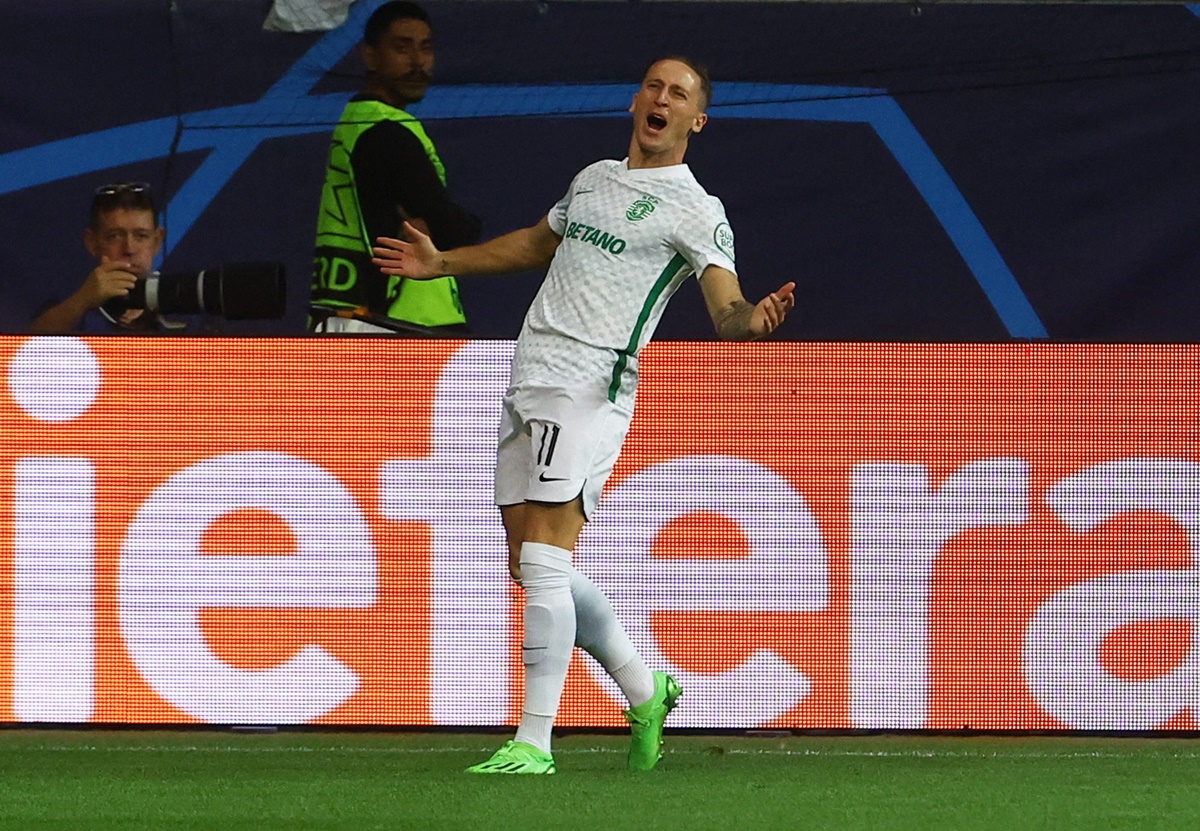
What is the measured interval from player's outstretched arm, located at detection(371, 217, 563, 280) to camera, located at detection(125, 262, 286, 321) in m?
1.12

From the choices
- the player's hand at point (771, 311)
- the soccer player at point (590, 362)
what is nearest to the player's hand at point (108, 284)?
the soccer player at point (590, 362)

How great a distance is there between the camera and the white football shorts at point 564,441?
4984 millimetres

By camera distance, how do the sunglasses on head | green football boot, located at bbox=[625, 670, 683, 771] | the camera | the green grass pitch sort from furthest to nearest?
1. the sunglasses on head
2. the camera
3. green football boot, located at bbox=[625, 670, 683, 771]
4. the green grass pitch

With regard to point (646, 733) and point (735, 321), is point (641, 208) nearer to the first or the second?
point (735, 321)

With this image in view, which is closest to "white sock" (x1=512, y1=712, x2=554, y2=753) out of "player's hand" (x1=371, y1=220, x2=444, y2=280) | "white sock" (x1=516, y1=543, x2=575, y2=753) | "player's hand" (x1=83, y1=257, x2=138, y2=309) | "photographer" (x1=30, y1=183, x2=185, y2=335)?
"white sock" (x1=516, y1=543, x2=575, y2=753)

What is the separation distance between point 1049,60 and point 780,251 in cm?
115

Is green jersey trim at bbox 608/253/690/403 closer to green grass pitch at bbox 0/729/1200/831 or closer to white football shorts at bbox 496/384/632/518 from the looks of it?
white football shorts at bbox 496/384/632/518

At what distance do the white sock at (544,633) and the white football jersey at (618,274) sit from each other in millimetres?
420

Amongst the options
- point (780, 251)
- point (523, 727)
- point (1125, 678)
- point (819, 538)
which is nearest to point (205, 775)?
point (523, 727)

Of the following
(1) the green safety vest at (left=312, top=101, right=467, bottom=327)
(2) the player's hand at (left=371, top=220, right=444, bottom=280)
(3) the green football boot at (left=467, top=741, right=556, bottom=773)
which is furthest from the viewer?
(1) the green safety vest at (left=312, top=101, right=467, bottom=327)

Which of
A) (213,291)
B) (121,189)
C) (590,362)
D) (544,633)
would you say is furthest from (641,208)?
(121,189)

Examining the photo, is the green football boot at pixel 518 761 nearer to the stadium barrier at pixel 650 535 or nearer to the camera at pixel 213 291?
the stadium barrier at pixel 650 535

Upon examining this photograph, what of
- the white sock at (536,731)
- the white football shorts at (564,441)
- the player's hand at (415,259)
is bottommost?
the white sock at (536,731)

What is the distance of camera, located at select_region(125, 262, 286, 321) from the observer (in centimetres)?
638
